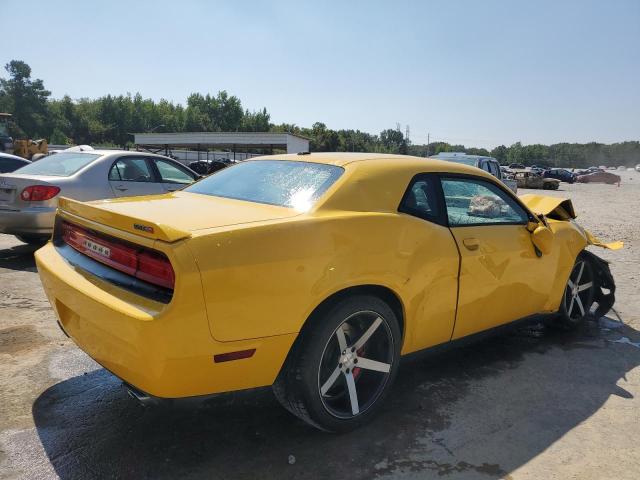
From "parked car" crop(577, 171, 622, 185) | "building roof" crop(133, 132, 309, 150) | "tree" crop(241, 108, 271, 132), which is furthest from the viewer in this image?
"tree" crop(241, 108, 271, 132)

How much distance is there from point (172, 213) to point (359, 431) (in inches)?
61.8

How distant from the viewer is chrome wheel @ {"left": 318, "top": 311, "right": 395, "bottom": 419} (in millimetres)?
2617

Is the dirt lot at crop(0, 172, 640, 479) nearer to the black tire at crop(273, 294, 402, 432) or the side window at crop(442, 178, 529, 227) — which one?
the black tire at crop(273, 294, 402, 432)

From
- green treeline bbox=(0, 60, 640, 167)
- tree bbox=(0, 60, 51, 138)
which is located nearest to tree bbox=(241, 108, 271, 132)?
green treeline bbox=(0, 60, 640, 167)

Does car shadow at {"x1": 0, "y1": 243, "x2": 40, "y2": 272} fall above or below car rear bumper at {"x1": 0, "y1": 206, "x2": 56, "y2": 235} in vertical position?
below

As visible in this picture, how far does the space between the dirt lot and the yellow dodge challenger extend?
0.22m

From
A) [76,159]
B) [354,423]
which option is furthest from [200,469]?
[76,159]

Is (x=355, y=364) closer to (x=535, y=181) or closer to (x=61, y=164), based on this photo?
(x=61, y=164)

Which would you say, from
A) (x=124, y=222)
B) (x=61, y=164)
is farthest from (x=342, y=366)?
(x=61, y=164)

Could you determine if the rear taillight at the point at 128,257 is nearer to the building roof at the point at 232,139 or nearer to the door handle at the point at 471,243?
the door handle at the point at 471,243

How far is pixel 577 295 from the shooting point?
14.6 ft

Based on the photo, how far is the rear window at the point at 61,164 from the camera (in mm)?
6660

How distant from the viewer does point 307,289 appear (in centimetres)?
236

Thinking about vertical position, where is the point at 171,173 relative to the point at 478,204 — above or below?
below
